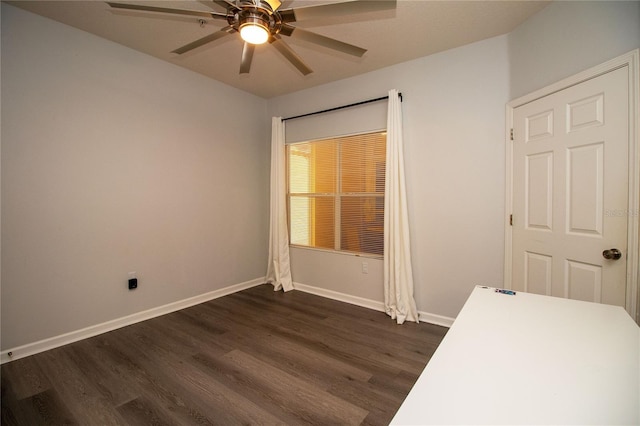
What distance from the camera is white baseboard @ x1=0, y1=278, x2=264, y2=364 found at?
223 centimetres

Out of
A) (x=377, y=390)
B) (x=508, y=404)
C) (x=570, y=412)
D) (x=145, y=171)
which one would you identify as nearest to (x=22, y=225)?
(x=145, y=171)

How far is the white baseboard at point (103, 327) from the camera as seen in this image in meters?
2.23


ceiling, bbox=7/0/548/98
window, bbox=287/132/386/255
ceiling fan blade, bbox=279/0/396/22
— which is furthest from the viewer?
window, bbox=287/132/386/255

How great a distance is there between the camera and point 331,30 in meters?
2.46

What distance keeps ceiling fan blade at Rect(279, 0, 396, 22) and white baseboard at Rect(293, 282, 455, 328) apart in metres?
2.77

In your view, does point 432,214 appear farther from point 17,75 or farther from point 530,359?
point 17,75

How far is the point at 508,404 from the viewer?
732 millimetres

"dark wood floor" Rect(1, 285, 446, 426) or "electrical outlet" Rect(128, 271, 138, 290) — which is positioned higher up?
"electrical outlet" Rect(128, 271, 138, 290)

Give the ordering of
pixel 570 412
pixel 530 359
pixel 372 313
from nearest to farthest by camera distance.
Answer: pixel 570 412 → pixel 530 359 → pixel 372 313

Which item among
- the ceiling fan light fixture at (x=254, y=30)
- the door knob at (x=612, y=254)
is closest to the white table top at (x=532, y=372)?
the door knob at (x=612, y=254)

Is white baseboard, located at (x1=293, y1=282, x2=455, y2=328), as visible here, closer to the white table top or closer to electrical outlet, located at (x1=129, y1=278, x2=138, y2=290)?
the white table top

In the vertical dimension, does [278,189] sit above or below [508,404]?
above

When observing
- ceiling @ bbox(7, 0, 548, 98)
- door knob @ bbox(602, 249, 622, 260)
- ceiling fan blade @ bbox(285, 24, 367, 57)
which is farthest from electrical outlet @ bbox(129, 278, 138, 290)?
door knob @ bbox(602, 249, 622, 260)

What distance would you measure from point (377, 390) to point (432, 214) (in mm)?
1782
